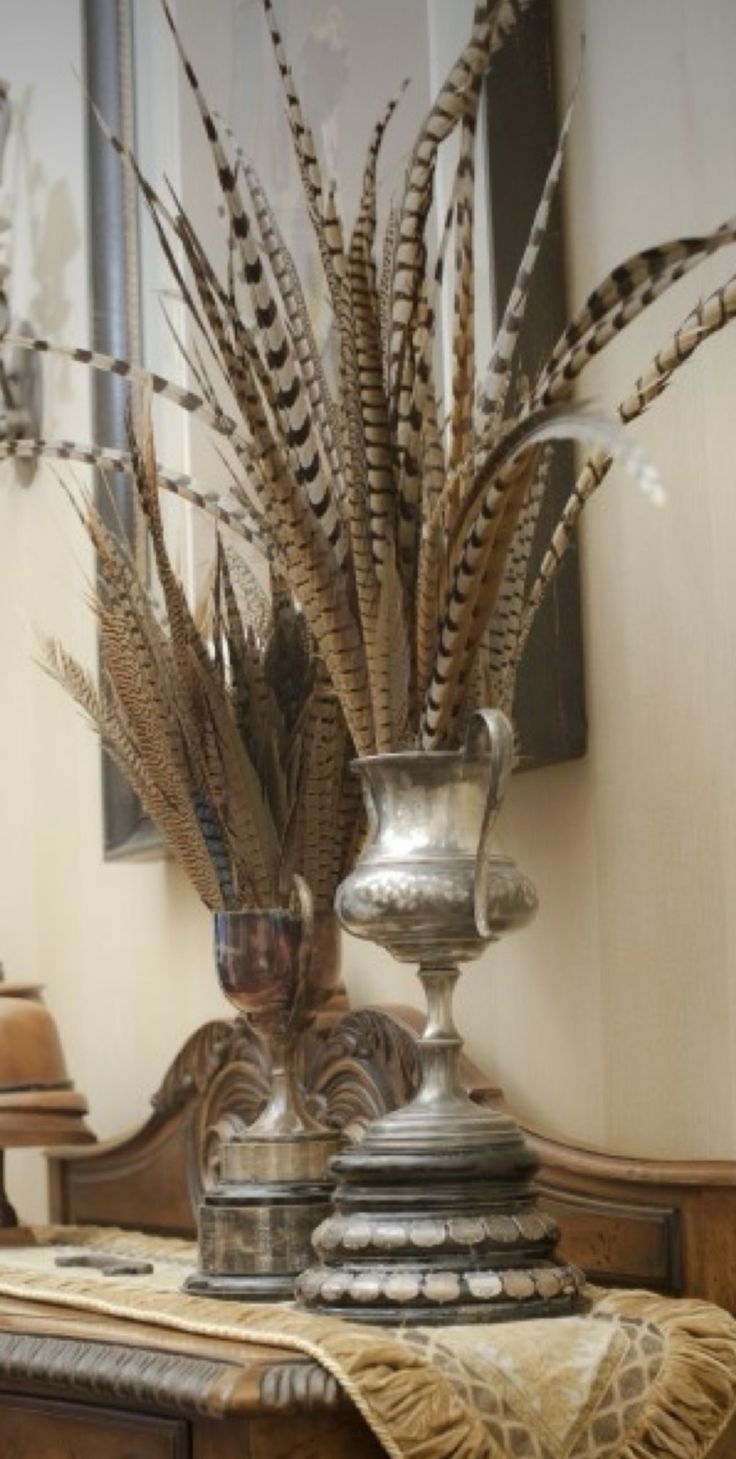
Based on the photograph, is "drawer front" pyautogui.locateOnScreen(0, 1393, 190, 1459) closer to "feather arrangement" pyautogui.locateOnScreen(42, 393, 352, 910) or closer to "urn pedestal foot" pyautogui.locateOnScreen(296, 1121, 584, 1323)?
"urn pedestal foot" pyautogui.locateOnScreen(296, 1121, 584, 1323)

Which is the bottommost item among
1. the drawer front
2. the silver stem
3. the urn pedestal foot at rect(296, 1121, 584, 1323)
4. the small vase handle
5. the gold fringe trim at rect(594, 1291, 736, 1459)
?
the drawer front

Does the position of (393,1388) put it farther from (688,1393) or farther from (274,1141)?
(274,1141)

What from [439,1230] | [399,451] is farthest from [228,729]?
[439,1230]

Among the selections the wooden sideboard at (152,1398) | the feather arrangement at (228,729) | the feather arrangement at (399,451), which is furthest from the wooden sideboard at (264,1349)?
the feather arrangement at (399,451)

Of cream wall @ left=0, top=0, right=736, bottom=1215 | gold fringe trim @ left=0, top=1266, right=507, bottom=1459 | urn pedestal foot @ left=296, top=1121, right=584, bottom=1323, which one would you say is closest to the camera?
gold fringe trim @ left=0, top=1266, right=507, bottom=1459

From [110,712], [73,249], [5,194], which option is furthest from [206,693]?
[5,194]

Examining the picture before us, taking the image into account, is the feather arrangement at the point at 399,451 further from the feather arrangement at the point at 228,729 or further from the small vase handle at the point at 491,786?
the feather arrangement at the point at 228,729

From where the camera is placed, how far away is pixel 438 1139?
133cm

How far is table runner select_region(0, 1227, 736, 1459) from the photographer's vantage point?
120 centimetres

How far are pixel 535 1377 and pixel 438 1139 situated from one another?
148mm

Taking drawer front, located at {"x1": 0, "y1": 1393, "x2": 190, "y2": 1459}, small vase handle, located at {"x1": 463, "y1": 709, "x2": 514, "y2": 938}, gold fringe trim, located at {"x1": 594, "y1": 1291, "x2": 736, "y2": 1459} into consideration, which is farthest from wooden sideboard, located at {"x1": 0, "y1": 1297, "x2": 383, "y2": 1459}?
small vase handle, located at {"x1": 463, "y1": 709, "x2": 514, "y2": 938}

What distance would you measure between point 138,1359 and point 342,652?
1.26 ft

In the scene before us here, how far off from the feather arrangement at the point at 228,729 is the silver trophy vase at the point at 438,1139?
187 mm

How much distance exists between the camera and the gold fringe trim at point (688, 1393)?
1252mm
